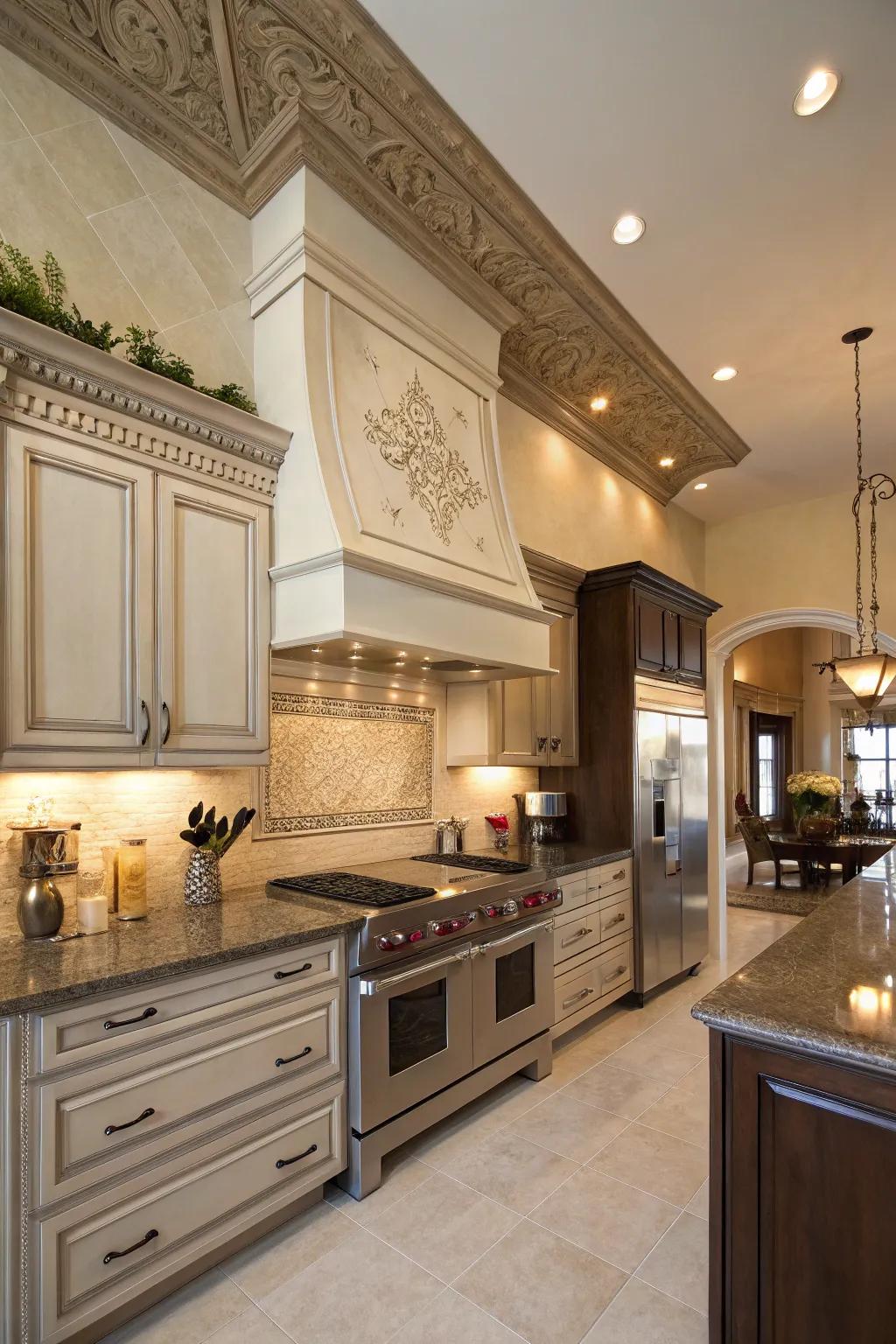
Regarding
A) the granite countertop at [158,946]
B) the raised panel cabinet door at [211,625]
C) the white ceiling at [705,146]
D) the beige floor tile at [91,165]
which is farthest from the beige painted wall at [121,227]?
the granite countertop at [158,946]

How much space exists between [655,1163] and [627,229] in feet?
12.8

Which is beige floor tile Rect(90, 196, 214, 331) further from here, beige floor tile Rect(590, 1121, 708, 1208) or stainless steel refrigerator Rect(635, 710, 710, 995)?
beige floor tile Rect(590, 1121, 708, 1208)

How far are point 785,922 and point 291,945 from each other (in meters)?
6.39

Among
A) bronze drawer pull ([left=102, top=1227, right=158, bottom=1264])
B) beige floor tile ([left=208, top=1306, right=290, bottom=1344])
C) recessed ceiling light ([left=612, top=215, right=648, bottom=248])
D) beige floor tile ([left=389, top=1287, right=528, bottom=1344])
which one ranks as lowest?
beige floor tile ([left=389, top=1287, right=528, bottom=1344])

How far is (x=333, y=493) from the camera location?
267cm

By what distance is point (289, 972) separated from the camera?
230 cm

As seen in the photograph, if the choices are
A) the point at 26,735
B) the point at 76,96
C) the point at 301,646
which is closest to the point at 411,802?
the point at 301,646

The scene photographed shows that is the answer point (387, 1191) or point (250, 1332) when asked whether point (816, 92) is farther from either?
point (250, 1332)

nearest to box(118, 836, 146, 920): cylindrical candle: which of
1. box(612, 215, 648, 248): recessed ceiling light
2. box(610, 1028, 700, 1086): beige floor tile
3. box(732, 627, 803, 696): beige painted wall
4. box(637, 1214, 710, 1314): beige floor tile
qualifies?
box(637, 1214, 710, 1314): beige floor tile

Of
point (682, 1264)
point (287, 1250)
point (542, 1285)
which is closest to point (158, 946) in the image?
point (287, 1250)

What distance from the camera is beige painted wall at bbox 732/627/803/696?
417 inches

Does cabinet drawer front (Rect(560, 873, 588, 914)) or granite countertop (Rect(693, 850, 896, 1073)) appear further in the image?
cabinet drawer front (Rect(560, 873, 588, 914))

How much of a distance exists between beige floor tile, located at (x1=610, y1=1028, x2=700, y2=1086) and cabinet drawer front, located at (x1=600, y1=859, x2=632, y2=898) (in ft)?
2.56

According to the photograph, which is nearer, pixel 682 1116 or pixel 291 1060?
pixel 291 1060
